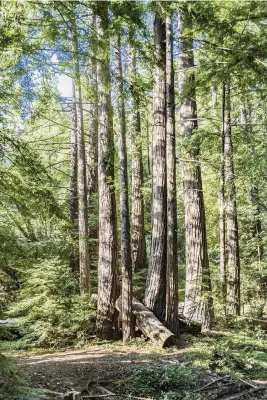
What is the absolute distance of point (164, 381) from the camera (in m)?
4.84

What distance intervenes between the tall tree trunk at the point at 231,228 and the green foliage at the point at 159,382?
4235 mm

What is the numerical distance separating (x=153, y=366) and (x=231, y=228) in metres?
6.59

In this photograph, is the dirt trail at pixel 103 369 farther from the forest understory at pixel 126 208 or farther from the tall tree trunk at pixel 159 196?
the tall tree trunk at pixel 159 196

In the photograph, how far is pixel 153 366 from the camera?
212 inches

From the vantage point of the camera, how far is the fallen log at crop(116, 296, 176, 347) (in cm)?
741

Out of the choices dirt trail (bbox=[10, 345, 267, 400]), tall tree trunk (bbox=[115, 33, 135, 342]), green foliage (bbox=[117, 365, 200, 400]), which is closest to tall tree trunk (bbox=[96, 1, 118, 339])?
tall tree trunk (bbox=[115, 33, 135, 342])

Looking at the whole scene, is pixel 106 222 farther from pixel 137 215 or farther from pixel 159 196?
pixel 137 215

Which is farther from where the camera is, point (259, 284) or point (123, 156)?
point (259, 284)

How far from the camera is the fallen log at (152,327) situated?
292 inches

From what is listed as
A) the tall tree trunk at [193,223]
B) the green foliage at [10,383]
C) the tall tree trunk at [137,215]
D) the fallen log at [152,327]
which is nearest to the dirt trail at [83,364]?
the fallen log at [152,327]

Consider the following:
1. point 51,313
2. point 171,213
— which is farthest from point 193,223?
point 51,313

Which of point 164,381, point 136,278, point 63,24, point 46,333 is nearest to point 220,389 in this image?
point 164,381

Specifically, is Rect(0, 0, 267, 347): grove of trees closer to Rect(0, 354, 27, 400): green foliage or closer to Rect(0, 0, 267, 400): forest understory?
Rect(0, 0, 267, 400): forest understory

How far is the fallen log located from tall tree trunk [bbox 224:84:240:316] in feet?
7.21
